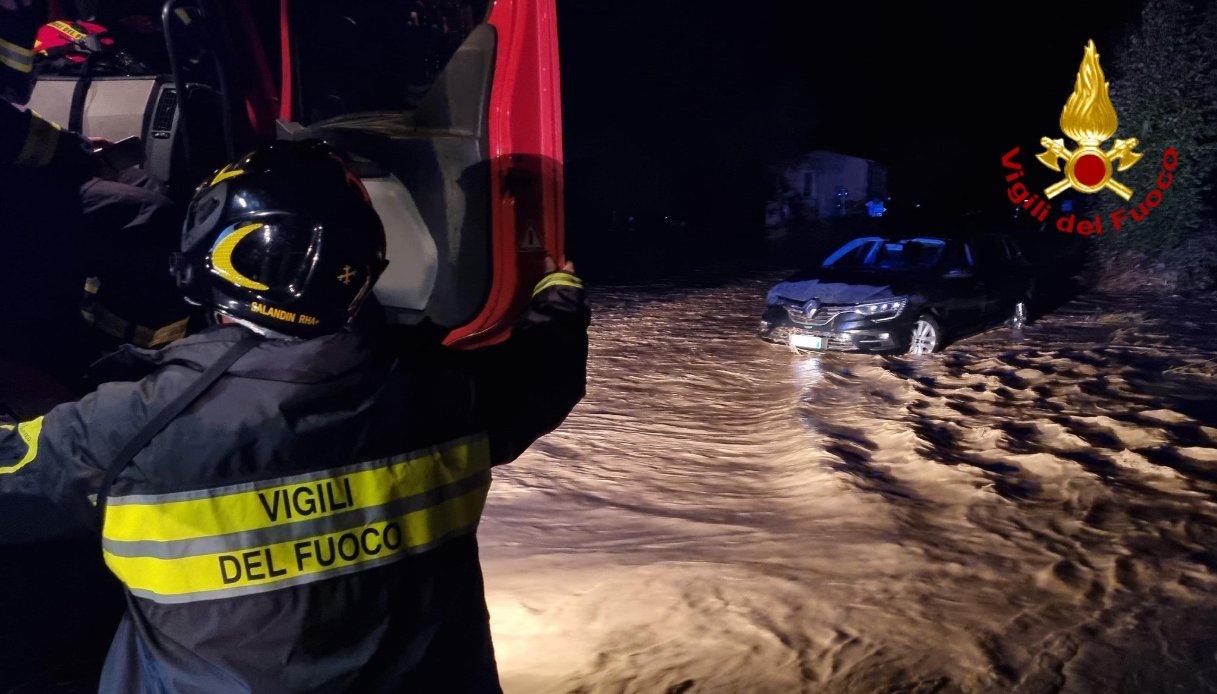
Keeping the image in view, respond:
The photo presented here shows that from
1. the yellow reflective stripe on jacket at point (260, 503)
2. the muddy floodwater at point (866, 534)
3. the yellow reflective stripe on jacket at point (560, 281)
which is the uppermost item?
the yellow reflective stripe on jacket at point (560, 281)

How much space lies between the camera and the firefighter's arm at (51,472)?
1574 millimetres

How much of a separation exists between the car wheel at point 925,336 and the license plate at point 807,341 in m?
1.06

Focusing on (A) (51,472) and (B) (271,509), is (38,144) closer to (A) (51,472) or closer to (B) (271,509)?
(A) (51,472)

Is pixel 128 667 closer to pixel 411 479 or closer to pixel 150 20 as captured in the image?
pixel 411 479

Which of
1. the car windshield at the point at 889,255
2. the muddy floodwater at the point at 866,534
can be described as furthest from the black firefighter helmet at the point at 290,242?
the car windshield at the point at 889,255

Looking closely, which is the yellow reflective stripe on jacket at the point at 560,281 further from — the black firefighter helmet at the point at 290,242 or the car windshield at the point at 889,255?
the car windshield at the point at 889,255

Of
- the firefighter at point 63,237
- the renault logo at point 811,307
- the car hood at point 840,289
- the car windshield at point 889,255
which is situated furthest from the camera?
the car windshield at point 889,255

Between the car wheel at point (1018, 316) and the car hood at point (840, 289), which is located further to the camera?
the car wheel at point (1018, 316)

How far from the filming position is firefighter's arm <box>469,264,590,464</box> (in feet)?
6.25

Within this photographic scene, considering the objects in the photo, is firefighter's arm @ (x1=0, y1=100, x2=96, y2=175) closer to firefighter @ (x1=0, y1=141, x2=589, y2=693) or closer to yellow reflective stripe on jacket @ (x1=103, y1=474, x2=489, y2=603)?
firefighter @ (x1=0, y1=141, x2=589, y2=693)

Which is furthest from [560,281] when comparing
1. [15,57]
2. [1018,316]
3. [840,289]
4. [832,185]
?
[832,185]

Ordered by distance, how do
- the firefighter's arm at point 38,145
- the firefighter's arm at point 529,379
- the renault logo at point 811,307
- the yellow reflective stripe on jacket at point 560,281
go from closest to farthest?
the firefighter's arm at point 529,379 → the yellow reflective stripe on jacket at point 560,281 → the firefighter's arm at point 38,145 → the renault logo at point 811,307

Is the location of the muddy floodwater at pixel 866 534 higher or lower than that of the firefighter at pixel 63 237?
lower

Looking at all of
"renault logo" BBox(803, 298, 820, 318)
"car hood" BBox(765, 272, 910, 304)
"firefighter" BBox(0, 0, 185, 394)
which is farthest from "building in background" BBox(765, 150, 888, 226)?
"firefighter" BBox(0, 0, 185, 394)
